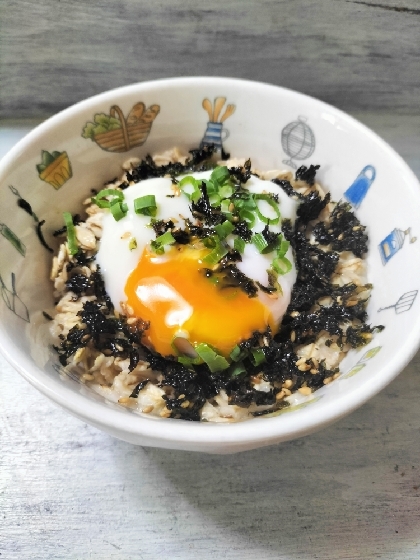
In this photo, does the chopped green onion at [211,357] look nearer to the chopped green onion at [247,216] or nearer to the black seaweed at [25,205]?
the chopped green onion at [247,216]

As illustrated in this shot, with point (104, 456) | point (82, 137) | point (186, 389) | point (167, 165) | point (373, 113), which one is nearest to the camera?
point (186, 389)

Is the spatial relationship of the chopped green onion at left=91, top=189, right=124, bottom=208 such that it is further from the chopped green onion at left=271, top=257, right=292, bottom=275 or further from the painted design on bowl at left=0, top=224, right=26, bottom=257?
the chopped green onion at left=271, top=257, right=292, bottom=275

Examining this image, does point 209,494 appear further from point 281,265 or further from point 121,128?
point 121,128

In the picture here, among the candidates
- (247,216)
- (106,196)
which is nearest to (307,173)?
(247,216)

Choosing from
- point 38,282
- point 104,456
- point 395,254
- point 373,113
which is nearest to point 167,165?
point 38,282

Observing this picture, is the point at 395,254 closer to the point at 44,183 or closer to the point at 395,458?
the point at 395,458

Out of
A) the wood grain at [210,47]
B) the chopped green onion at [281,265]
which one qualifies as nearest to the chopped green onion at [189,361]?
→ the chopped green onion at [281,265]
